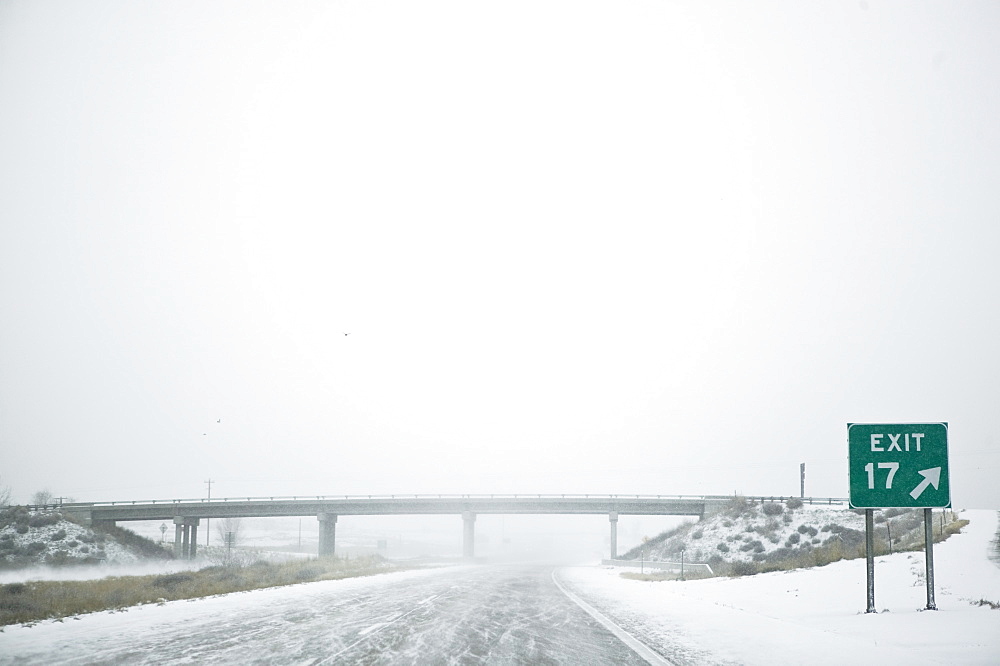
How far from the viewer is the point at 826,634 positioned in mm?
12875

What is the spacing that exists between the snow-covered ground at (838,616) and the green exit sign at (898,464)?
2351 mm

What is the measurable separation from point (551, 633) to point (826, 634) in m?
5.36

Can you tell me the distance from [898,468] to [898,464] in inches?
3.7

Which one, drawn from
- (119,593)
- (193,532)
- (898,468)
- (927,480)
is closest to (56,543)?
(193,532)

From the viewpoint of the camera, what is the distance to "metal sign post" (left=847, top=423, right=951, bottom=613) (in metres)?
14.5

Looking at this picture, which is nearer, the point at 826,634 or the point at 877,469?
the point at 826,634

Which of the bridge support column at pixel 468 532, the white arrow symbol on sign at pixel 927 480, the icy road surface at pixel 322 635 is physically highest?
the white arrow symbol on sign at pixel 927 480

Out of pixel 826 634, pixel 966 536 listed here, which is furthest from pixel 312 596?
pixel 966 536

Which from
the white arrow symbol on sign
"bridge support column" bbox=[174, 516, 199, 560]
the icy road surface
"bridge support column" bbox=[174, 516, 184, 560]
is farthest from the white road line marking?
"bridge support column" bbox=[174, 516, 199, 560]

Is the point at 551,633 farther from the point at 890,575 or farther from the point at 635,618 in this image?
the point at 890,575

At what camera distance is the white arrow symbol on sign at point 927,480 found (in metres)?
14.5

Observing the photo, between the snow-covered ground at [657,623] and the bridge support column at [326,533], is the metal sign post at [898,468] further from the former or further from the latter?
the bridge support column at [326,533]

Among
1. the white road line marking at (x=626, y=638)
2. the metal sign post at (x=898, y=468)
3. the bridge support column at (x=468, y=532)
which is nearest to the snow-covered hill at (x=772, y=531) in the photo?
the white road line marking at (x=626, y=638)

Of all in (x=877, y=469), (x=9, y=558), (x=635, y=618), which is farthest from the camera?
(x=9, y=558)
